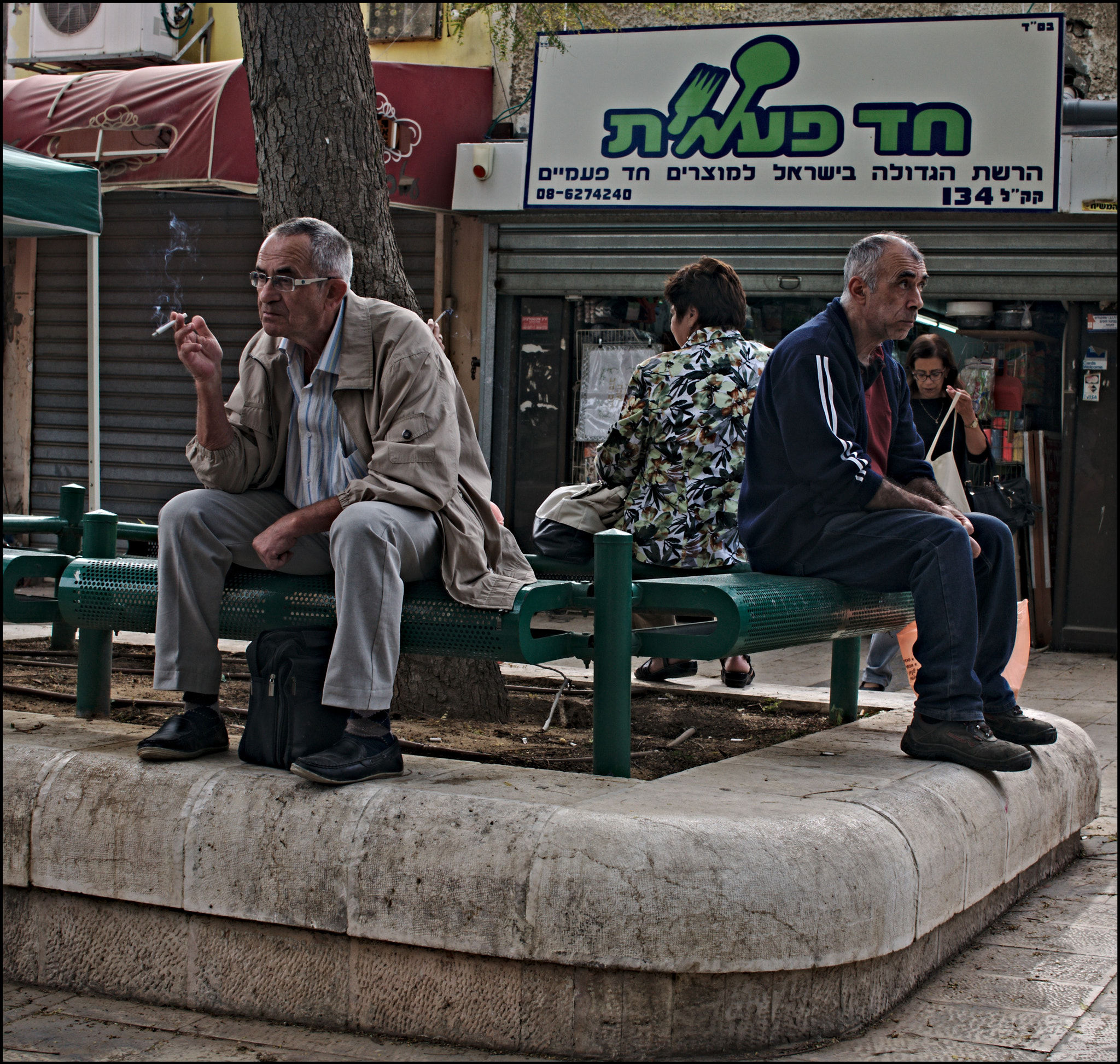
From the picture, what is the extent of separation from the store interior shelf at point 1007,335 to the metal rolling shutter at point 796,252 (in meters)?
0.26

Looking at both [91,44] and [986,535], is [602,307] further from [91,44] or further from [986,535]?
[986,535]

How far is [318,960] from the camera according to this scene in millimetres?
3045

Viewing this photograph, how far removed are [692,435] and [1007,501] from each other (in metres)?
2.64

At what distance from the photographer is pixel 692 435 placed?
5160 millimetres

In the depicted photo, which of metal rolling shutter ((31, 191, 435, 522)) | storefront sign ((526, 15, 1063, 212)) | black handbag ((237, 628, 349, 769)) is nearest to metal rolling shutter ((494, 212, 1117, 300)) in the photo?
storefront sign ((526, 15, 1063, 212))

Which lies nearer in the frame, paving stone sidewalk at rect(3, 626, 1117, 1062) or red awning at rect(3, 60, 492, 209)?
paving stone sidewalk at rect(3, 626, 1117, 1062)

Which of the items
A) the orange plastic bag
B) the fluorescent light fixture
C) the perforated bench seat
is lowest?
the orange plastic bag

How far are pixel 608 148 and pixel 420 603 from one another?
6652mm

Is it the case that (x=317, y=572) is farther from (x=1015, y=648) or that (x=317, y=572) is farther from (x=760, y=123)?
(x=760, y=123)

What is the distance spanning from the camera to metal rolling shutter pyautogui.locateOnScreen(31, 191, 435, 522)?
10891mm

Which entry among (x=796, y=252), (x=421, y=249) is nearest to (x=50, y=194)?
(x=421, y=249)

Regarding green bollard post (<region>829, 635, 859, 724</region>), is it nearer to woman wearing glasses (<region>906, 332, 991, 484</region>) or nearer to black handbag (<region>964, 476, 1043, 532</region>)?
black handbag (<region>964, 476, 1043, 532</region>)

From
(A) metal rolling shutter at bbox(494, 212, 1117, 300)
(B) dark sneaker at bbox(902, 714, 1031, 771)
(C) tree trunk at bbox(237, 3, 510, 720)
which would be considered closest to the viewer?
(B) dark sneaker at bbox(902, 714, 1031, 771)

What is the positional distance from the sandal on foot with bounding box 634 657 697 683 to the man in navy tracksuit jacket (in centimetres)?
149
